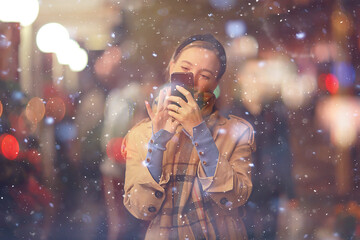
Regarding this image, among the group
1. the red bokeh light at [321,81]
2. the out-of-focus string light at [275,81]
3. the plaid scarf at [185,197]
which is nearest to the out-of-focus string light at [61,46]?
the plaid scarf at [185,197]

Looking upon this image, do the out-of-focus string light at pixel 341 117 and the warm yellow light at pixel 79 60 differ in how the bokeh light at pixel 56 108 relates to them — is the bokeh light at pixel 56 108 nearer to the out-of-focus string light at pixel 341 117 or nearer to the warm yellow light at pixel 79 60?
the warm yellow light at pixel 79 60

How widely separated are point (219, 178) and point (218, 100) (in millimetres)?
198

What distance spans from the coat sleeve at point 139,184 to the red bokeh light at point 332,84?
0.50 m

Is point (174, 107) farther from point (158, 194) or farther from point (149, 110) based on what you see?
point (158, 194)

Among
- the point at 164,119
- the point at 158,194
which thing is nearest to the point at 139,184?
the point at 158,194

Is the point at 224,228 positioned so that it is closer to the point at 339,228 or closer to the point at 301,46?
the point at 339,228

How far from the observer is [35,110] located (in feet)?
3.03

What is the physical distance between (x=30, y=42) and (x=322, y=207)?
2.97 feet

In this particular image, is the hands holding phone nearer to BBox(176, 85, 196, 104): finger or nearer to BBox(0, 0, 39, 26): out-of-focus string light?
BBox(176, 85, 196, 104): finger

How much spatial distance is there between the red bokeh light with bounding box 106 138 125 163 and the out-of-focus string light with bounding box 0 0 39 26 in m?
0.41

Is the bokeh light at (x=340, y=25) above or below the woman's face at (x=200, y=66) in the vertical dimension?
above

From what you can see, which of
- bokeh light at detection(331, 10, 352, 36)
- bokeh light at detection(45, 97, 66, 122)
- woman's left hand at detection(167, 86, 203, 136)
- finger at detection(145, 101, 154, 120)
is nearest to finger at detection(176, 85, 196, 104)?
woman's left hand at detection(167, 86, 203, 136)

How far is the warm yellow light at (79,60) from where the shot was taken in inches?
35.5

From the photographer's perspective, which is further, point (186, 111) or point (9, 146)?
point (9, 146)
